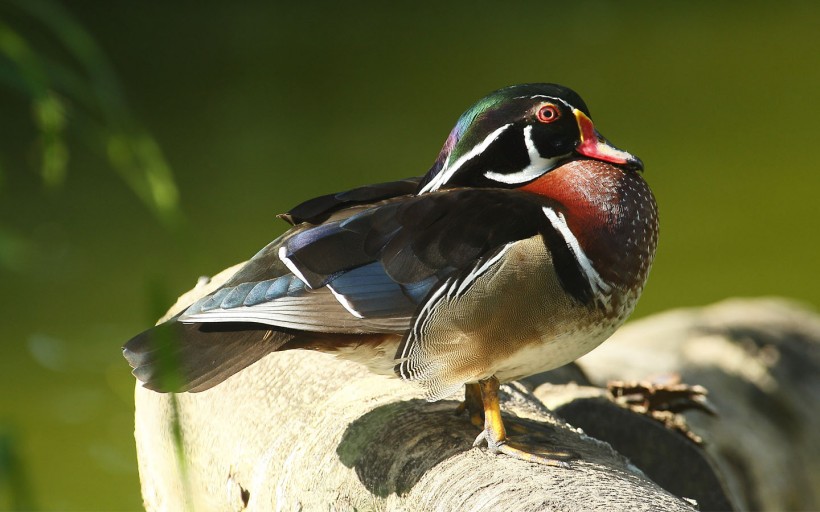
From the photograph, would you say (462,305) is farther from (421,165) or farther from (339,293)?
(421,165)

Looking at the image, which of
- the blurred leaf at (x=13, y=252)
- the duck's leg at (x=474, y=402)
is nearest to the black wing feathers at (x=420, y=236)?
the duck's leg at (x=474, y=402)

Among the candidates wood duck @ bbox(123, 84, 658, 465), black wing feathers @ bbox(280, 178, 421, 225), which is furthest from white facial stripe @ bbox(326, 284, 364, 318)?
black wing feathers @ bbox(280, 178, 421, 225)

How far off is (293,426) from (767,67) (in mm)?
5672

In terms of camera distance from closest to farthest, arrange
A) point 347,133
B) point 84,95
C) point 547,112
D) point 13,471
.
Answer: point 13,471 → point 84,95 → point 547,112 → point 347,133

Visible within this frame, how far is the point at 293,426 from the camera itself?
150cm

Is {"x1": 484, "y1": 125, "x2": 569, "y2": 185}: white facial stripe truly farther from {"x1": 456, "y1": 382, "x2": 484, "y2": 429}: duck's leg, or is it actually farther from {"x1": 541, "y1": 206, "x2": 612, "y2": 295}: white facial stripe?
{"x1": 456, "y1": 382, "x2": 484, "y2": 429}: duck's leg

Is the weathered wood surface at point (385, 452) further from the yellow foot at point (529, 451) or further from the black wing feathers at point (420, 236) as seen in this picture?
the black wing feathers at point (420, 236)

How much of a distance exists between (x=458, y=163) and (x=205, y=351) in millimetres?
412

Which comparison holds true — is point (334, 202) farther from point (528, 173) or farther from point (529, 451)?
point (529, 451)

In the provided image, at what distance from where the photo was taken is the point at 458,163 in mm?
1443

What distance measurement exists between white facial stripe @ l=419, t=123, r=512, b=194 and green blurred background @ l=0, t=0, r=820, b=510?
1149mm

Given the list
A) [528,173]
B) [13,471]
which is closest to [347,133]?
[528,173]

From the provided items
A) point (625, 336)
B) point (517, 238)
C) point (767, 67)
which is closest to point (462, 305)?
point (517, 238)

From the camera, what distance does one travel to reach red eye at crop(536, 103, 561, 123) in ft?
4.67
